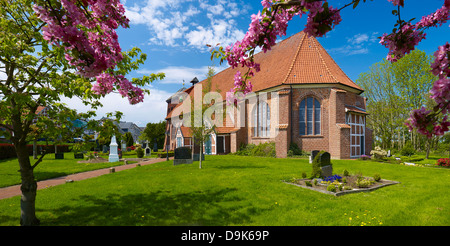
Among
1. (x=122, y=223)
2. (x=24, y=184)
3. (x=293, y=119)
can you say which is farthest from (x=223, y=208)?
(x=293, y=119)

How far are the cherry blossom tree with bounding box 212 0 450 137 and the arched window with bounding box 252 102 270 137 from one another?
21369mm

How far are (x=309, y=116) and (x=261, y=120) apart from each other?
5.58 metres

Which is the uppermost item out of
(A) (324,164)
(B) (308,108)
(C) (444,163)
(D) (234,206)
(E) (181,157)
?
(B) (308,108)

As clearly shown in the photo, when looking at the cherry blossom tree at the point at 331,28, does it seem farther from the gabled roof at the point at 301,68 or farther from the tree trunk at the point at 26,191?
the gabled roof at the point at 301,68

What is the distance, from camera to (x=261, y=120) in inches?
1016

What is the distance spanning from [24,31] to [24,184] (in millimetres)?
3562

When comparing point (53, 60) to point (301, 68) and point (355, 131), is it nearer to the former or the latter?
point (301, 68)

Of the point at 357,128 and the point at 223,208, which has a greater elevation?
the point at 357,128

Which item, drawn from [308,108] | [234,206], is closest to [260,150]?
[308,108]

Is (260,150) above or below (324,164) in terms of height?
below

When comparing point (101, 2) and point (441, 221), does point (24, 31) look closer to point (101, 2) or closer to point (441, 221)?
point (101, 2)

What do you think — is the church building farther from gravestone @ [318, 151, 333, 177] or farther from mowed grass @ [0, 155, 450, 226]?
mowed grass @ [0, 155, 450, 226]

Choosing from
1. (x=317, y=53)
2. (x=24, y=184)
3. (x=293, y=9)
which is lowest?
(x=24, y=184)
